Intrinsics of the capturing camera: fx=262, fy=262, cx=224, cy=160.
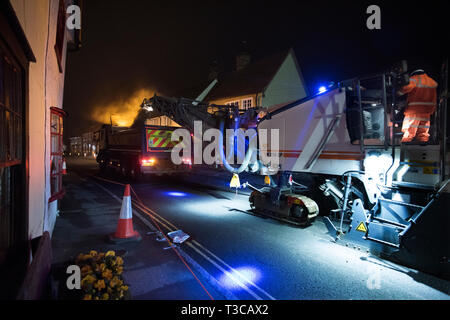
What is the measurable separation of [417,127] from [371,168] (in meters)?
0.97

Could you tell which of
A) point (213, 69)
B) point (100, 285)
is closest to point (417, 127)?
point (100, 285)

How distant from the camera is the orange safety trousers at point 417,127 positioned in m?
4.39

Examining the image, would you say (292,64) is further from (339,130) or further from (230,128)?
(339,130)

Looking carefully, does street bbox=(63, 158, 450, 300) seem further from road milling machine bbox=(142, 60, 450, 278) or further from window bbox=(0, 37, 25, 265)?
window bbox=(0, 37, 25, 265)

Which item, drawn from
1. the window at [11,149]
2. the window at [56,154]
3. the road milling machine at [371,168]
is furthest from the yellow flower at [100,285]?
the road milling machine at [371,168]

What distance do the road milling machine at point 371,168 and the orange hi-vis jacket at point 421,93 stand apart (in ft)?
0.66

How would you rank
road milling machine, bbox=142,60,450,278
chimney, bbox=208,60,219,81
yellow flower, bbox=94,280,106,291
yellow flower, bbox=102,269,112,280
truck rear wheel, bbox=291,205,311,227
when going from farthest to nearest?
chimney, bbox=208,60,219,81 < truck rear wheel, bbox=291,205,311,227 < road milling machine, bbox=142,60,450,278 < yellow flower, bbox=102,269,112,280 < yellow flower, bbox=94,280,106,291

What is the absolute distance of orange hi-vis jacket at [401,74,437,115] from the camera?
4367 mm

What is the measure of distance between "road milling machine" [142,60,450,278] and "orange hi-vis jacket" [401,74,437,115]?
0.66 feet

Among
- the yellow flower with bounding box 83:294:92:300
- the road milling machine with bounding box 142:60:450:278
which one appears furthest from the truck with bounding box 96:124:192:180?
the yellow flower with bounding box 83:294:92:300

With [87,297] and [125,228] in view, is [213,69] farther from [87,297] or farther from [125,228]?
[87,297]

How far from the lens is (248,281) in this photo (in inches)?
138

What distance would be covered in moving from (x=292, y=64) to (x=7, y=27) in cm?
2344

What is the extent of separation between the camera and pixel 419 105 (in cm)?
440
